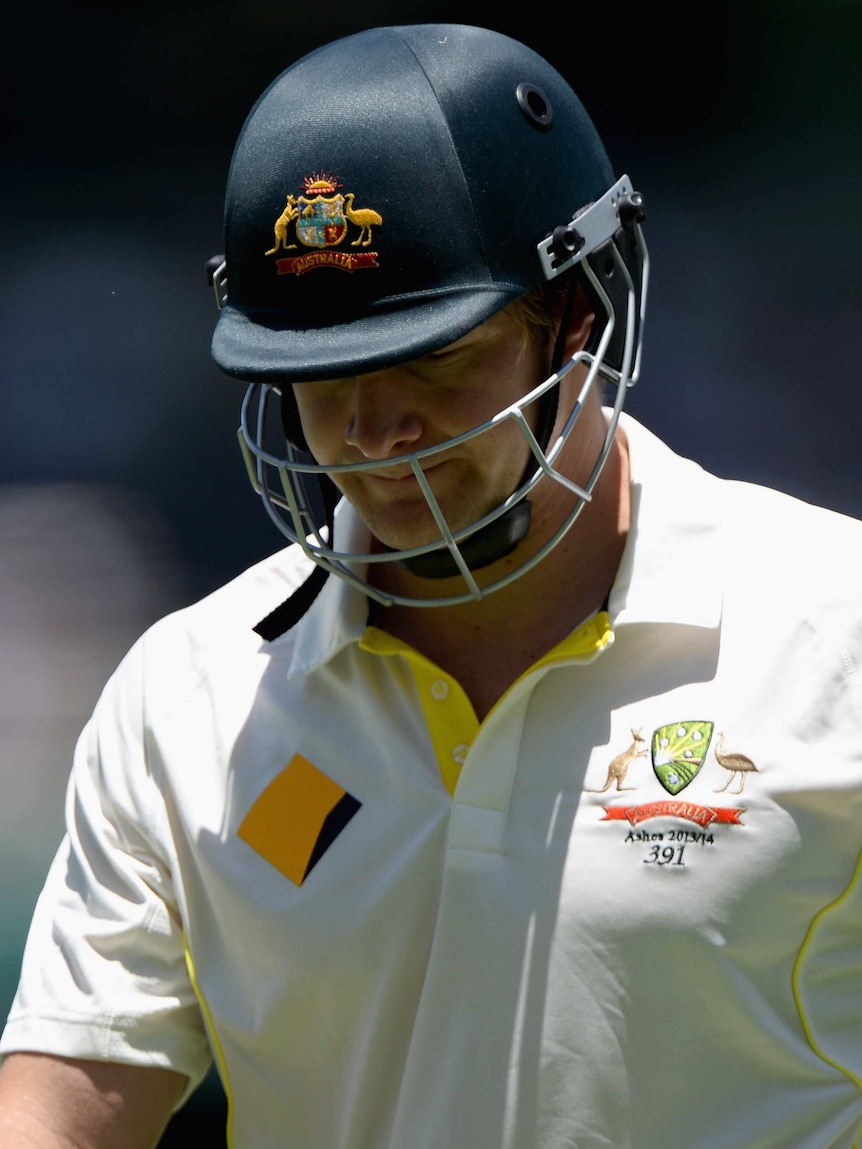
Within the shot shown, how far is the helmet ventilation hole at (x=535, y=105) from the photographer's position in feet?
4.62

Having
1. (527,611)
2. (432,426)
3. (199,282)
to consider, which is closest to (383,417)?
(432,426)

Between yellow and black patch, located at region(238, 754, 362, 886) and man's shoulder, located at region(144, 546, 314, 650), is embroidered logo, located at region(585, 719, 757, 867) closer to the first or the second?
yellow and black patch, located at region(238, 754, 362, 886)

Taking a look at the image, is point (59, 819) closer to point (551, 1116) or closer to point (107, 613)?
point (107, 613)

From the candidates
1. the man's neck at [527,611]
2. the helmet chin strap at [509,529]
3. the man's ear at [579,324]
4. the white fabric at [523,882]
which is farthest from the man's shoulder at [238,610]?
the man's ear at [579,324]

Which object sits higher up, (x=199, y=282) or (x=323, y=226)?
(x=323, y=226)

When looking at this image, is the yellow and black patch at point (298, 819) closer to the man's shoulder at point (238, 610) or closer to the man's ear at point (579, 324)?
the man's shoulder at point (238, 610)

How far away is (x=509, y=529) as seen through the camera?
142 cm

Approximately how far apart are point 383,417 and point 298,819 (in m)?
0.40

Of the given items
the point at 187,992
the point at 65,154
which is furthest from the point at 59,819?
the point at 65,154

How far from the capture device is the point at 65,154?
2.27m

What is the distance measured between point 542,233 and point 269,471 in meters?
0.95

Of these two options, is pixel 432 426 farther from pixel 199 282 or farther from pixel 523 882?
pixel 199 282

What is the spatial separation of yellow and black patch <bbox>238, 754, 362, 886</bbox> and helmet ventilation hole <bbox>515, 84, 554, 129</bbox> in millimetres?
666

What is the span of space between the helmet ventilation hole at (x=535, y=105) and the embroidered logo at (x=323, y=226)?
7.9 inches
